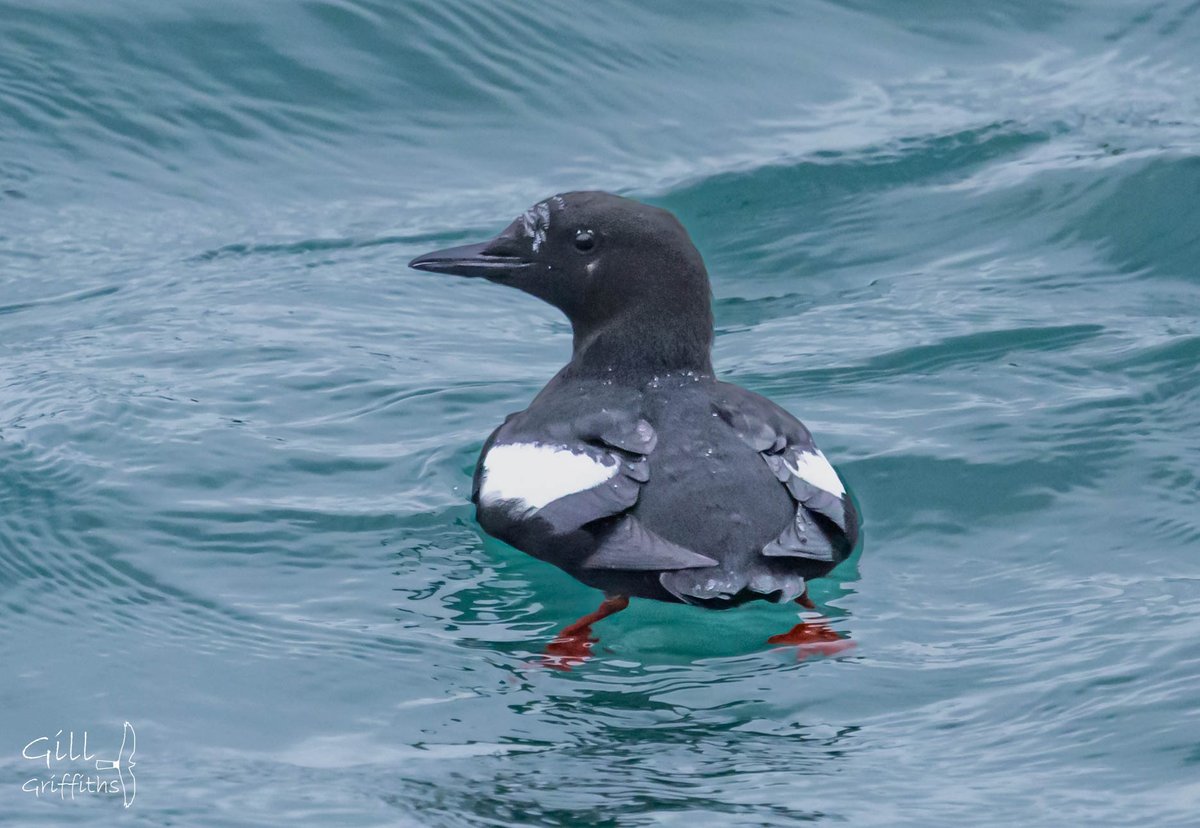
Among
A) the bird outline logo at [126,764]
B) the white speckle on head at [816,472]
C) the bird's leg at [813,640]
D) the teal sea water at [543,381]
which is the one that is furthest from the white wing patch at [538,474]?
the bird outline logo at [126,764]

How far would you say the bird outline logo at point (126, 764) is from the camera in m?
3.95

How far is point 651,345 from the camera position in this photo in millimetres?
5547

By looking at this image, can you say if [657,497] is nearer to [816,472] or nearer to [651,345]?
[816,472]

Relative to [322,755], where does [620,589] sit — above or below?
above

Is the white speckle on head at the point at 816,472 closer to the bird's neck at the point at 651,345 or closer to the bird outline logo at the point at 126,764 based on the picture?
the bird's neck at the point at 651,345

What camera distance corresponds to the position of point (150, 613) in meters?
5.06

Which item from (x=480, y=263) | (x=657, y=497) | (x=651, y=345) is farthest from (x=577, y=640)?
(x=480, y=263)

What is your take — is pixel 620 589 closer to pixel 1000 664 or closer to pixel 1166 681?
pixel 1000 664

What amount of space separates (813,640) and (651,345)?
1243 millimetres


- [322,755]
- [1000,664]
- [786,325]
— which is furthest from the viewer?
[786,325]

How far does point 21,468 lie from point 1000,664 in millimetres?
3524

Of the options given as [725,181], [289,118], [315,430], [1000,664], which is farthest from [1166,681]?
[289,118]

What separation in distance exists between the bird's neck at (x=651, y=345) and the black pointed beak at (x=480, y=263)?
0.53m
